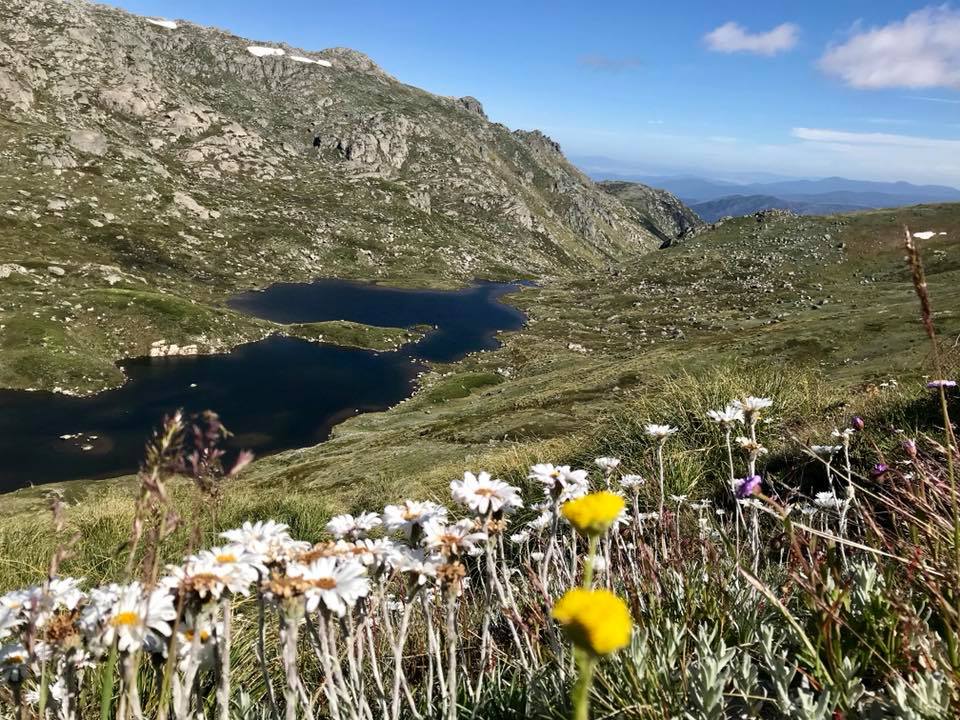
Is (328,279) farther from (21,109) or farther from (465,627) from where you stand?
(465,627)

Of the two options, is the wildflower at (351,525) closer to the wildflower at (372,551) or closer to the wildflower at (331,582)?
the wildflower at (372,551)

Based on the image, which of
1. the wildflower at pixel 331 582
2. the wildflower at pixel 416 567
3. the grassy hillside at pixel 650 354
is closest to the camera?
the wildflower at pixel 331 582

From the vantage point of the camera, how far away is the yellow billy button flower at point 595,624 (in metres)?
0.97

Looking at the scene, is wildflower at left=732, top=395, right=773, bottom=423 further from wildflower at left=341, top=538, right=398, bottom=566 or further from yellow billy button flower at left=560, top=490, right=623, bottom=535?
yellow billy button flower at left=560, top=490, right=623, bottom=535

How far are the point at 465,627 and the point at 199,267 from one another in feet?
555

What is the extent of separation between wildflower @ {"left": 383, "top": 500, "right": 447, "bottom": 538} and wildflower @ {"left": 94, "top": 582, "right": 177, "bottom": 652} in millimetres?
1387

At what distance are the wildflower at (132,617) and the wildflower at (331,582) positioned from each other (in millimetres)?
599

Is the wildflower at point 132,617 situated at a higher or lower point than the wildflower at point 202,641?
higher

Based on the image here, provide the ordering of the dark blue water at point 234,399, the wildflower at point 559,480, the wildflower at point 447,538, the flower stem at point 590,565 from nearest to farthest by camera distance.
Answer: the flower stem at point 590,565, the wildflower at point 447,538, the wildflower at point 559,480, the dark blue water at point 234,399

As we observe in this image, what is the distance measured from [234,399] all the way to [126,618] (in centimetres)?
8637

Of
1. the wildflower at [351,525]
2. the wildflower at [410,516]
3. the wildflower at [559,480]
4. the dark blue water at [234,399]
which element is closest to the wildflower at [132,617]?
the wildflower at [351,525]

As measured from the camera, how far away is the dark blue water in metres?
63.4

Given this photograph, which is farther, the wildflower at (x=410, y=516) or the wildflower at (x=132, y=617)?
the wildflower at (x=410, y=516)

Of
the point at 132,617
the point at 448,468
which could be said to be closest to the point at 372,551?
the point at 132,617
